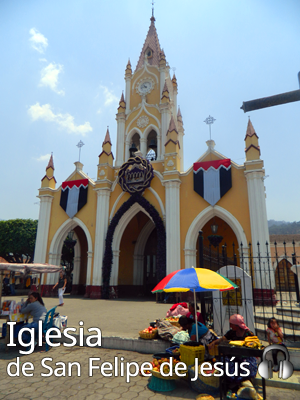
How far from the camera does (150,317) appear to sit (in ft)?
29.3

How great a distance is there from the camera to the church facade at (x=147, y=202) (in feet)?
45.5

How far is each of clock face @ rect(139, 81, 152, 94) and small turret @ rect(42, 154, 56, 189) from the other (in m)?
8.77

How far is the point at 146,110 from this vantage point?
1977 cm

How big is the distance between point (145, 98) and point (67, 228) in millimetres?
11153

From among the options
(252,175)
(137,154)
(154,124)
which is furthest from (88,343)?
(154,124)

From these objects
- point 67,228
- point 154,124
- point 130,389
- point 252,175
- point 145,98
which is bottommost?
point 130,389

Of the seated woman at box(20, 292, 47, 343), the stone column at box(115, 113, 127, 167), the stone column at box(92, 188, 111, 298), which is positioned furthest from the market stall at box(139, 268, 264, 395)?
the stone column at box(115, 113, 127, 167)

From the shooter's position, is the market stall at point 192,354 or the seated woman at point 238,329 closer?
the market stall at point 192,354

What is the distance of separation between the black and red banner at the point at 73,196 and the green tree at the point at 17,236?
360 inches

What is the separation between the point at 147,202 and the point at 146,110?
7916 mm

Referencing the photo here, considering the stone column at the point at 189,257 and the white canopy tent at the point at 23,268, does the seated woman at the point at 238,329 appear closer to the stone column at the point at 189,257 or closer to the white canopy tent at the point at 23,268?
the white canopy tent at the point at 23,268

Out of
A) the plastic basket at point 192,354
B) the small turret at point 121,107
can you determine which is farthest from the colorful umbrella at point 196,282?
the small turret at point 121,107

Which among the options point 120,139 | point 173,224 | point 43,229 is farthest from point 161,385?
point 120,139

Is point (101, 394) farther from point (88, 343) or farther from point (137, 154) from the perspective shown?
point (137, 154)
